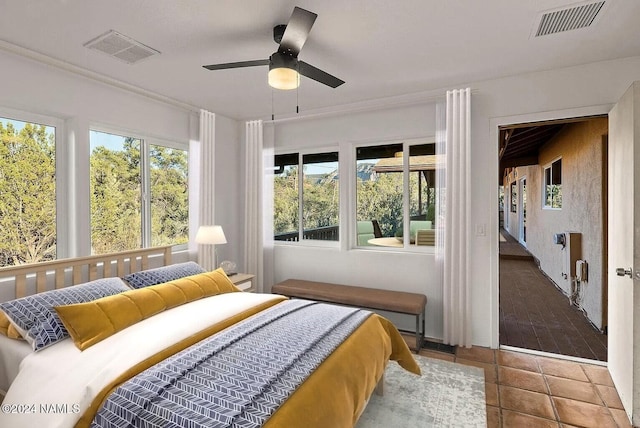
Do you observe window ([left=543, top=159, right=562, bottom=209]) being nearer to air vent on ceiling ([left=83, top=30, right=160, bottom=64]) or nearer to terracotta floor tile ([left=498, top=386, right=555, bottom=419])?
terracotta floor tile ([left=498, top=386, right=555, bottom=419])

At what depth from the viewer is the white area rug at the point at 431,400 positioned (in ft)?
7.34

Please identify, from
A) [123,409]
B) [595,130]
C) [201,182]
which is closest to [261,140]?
[201,182]

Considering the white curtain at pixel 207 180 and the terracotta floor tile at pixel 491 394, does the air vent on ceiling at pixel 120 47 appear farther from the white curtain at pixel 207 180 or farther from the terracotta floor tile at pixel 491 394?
the terracotta floor tile at pixel 491 394

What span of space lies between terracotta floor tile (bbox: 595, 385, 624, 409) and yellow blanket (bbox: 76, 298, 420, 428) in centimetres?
134

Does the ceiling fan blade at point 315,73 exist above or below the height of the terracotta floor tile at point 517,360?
above

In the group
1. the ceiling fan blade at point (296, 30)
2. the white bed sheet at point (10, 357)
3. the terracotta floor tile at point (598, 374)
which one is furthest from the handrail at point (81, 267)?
the terracotta floor tile at point (598, 374)

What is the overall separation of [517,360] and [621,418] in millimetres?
854

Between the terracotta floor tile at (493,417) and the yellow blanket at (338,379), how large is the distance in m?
0.51

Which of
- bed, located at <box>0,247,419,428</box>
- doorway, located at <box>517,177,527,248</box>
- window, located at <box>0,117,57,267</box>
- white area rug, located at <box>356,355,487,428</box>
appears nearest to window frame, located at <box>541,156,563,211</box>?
doorway, located at <box>517,177,527,248</box>

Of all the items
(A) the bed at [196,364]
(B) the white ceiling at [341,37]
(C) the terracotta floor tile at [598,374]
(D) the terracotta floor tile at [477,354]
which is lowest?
(C) the terracotta floor tile at [598,374]

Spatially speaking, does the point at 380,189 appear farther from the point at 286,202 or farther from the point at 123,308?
the point at 123,308

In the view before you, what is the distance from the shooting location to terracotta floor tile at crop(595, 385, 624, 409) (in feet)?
7.88

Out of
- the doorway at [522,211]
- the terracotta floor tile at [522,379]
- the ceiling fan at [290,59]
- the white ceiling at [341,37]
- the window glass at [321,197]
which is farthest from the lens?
the doorway at [522,211]

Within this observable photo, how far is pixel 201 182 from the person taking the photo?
400 cm
